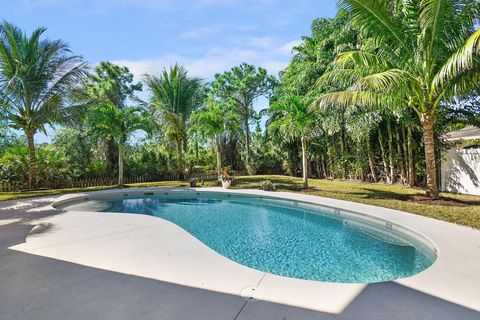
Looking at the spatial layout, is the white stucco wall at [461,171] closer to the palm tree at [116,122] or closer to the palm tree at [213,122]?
the palm tree at [213,122]

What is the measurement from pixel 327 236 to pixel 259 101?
70.3 feet

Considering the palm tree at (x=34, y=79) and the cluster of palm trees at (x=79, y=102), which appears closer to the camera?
the palm tree at (x=34, y=79)

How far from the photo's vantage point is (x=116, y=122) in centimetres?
1391

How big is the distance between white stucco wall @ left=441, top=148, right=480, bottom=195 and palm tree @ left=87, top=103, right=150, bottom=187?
1448cm

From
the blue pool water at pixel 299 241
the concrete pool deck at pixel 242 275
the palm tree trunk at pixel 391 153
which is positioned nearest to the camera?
the concrete pool deck at pixel 242 275

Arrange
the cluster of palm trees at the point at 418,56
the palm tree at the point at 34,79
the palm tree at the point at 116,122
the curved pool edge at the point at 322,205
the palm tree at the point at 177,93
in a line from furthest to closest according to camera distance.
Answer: the palm tree at the point at 177,93 < the palm tree at the point at 116,122 < the palm tree at the point at 34,79 < the cluster of palm trees at the point at 418,56 < the curved pool edge at the point at 322,205

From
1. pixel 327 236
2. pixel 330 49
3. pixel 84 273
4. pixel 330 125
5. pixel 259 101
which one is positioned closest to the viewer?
pixel 84 273

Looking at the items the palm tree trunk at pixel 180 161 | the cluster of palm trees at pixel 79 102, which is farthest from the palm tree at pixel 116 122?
the palm tree trunk at pixel 180 161

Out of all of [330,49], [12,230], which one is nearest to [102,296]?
[12,230]

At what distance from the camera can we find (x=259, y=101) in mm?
26141

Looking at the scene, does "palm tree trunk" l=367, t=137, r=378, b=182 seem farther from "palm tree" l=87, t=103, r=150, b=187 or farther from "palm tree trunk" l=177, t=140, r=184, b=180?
"palm tree" l=87, t=103, r=150, b=187

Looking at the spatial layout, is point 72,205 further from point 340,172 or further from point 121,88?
point 121,88

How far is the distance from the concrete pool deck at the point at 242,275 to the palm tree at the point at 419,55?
4.01 m

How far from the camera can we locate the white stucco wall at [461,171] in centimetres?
928
